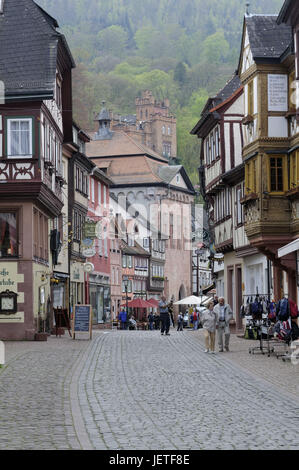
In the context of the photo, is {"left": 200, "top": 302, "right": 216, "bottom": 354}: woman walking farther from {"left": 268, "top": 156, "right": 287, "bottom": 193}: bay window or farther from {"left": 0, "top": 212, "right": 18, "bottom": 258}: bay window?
{"left": 0, "top": 212, "right": 18, "bottom": 258}: bay window

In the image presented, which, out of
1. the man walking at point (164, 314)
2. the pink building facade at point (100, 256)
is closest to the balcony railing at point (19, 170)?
the man walking at point (164, 314)

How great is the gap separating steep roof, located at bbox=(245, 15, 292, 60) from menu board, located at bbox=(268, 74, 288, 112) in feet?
2.56

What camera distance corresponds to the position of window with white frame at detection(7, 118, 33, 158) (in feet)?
111

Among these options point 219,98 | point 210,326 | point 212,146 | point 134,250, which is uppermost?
point 219,98

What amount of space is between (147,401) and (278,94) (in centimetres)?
1855

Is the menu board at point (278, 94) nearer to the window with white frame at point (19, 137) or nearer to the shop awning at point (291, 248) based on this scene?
the shop awning at point (291, 248)

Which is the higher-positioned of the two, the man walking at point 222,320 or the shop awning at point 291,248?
the shop awning at point 291,248

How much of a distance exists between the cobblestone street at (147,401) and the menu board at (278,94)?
369 inches

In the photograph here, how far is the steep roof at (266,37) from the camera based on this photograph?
3269cm

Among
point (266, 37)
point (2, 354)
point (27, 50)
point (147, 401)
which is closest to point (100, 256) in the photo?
point (27, 50)

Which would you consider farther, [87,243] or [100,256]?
[100,256]

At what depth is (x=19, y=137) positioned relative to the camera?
3406 cm

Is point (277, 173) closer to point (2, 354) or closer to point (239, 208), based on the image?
point (239, 208)

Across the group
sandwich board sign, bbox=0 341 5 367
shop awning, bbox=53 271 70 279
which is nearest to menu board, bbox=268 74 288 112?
sandwich board sign, bbox=0 341 5 367
